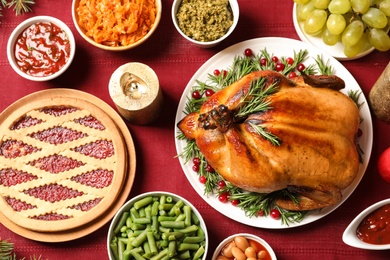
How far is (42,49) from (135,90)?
0.44 meters

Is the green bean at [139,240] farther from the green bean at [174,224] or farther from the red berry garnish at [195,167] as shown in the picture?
the red berry garnish at [195,167]

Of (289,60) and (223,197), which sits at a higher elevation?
(289,60)

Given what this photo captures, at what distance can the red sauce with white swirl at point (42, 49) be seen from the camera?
2.44m

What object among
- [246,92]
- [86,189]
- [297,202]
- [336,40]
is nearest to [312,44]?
[336,40]

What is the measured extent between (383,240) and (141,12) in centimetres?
132

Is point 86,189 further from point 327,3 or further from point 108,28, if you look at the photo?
point 327,3

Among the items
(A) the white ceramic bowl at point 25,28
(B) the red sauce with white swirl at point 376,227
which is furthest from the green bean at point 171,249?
(A) the white ceramic bowl at point 25,28

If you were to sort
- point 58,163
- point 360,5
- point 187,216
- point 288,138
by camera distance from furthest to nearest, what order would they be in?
point 58,163, point 187,216, point 360,5, point 288,138

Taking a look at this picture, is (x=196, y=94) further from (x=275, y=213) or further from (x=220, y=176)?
(x=275, y=213)

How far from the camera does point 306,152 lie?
207 cm

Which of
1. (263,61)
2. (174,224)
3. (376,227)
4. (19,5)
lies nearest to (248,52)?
(263,61)

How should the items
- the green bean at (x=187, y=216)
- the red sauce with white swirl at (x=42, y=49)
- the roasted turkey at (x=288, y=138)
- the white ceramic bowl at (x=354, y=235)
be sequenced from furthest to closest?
the red sauce with white swirl at (x=42, y=49), the green bean at (x=187, y=216), the white ceramic bowl at (x=354, y=235), the roasted turkey at (x=288, y=138)

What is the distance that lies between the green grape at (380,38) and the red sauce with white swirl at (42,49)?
122cm

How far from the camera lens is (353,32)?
7.49 feet
